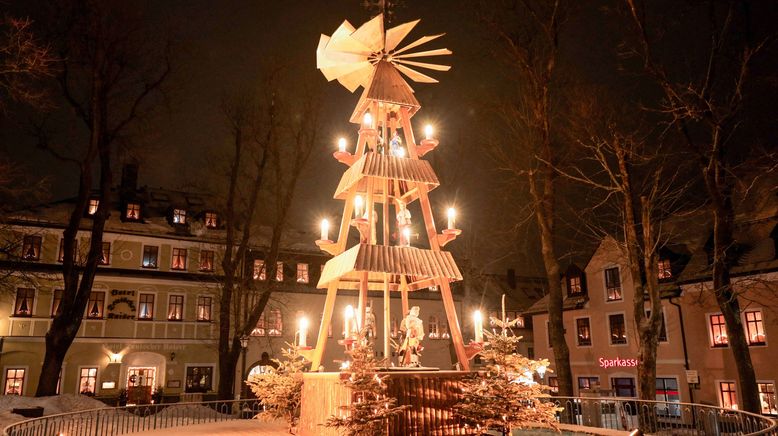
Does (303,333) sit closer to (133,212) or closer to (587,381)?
(587,381)

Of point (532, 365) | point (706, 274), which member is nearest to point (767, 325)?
point (706, 274)

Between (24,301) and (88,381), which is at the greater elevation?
(24,301)

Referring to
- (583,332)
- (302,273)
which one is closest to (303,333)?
(583,332)

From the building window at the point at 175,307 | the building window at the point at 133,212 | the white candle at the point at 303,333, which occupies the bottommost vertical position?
the white candle at the point at 303,333

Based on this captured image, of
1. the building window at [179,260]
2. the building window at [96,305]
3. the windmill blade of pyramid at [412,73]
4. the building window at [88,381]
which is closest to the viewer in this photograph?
the windmill blade of pyramid at [412,73]

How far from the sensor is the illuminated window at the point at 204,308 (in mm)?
31078

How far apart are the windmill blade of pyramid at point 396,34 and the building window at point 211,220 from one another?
2504cm

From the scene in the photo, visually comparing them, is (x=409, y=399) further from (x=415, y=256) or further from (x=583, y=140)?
(x=583, y=140)

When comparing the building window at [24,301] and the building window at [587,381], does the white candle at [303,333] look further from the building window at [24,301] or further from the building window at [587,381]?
the building window at [24,301]

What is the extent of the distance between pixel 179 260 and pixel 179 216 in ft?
9.27

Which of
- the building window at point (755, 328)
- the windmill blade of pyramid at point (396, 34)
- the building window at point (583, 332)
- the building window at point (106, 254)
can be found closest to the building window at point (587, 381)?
the building window at point (583, 332)

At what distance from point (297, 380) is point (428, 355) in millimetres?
26356

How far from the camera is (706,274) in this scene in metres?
24.0

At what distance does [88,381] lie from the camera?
90.7ft
